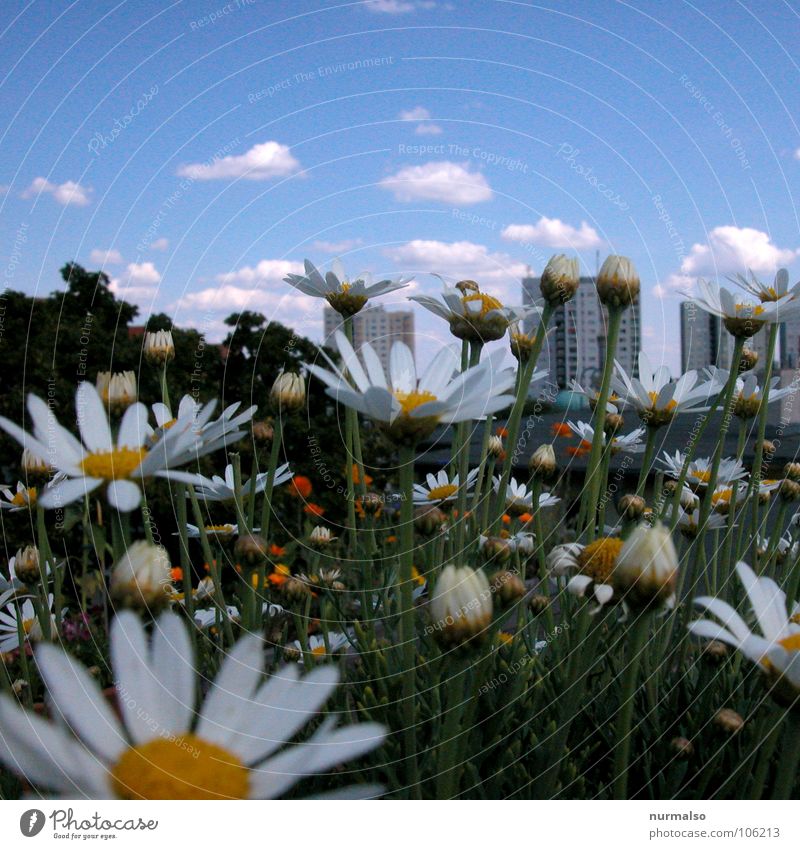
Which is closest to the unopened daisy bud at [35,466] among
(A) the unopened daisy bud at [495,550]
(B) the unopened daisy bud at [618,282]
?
(A) the unopened daisy bud at [495,550]

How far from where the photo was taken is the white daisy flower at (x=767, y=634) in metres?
0.40

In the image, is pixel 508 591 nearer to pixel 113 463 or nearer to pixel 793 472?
pixel 113 463

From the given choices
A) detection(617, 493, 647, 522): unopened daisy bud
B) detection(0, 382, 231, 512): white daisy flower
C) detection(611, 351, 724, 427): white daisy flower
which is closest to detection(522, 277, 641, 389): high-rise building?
detection(611, 351, 724, 427): white daisy flower

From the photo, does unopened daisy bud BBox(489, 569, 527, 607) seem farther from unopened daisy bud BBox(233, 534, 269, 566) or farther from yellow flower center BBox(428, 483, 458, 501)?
yellow flower center BBox(428, 483, 458, 501)

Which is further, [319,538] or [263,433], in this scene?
[319,538]

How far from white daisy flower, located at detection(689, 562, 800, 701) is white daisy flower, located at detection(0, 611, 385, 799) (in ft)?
0.62

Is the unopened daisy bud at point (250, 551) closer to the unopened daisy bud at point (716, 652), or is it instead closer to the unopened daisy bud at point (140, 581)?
the unopened daisy bud at point (140, 581)

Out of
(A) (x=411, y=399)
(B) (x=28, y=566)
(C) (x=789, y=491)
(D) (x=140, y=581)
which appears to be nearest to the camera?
(D) (x=140, y=581)

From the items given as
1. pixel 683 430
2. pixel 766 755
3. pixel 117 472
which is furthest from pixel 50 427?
pixel 683 430

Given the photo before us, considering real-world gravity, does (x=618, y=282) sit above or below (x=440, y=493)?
above

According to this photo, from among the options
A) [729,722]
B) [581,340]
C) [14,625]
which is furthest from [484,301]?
[14,625]

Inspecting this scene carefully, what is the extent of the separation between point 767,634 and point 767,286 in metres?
0.35

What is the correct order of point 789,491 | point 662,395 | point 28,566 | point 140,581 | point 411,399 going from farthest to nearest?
point 789,491
point 662,395
point 28,566
point 411,399
point 140,581

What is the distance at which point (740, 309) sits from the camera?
637mm
